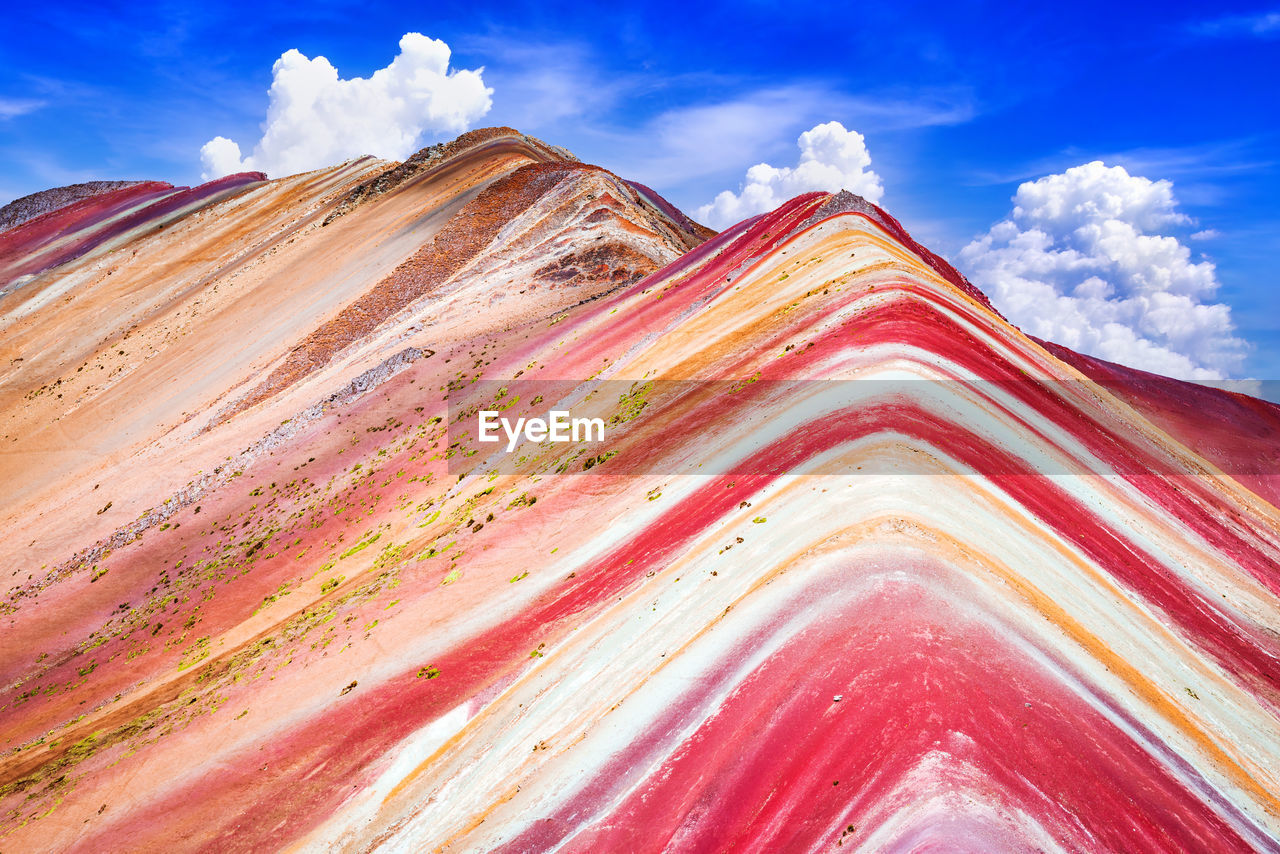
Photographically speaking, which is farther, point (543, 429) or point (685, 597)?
point (543, 429)

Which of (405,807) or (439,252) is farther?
(439,252)

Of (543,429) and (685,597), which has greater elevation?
(543,429)

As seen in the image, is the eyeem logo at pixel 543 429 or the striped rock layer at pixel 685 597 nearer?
the striped rock layer at pixel 685 597

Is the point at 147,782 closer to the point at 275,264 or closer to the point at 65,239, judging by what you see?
the point at 275,264

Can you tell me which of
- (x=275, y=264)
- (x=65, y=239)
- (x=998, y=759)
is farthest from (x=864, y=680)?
(x=65, y=239)
